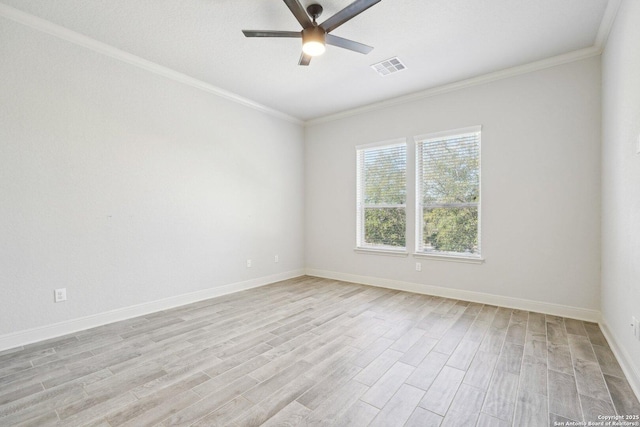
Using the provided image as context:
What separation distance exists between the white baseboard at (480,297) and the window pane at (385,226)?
0.63 m

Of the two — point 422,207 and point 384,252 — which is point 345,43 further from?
point 384,252

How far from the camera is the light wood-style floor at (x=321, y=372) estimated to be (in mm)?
1751

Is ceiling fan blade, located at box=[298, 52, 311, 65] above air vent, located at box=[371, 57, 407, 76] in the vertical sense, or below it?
below

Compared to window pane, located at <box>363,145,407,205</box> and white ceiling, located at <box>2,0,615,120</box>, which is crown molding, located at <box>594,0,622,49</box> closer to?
white ceiling, located at <box>2,0,615,120</box>

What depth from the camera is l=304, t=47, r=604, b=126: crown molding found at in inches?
129

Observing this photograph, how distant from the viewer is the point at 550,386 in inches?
79.9

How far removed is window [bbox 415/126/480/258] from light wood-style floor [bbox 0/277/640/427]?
109 cm

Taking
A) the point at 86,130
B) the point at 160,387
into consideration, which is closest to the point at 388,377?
the point at 160,387

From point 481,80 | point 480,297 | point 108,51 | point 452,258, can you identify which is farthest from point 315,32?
point 480,297

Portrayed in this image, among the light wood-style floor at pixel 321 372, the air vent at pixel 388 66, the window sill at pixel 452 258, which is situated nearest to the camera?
the light wood-style floor at pixel 321 372

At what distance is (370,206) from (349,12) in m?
3.14

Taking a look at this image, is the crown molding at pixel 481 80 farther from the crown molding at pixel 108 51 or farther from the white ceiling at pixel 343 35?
the crown molding at pixel 108 51

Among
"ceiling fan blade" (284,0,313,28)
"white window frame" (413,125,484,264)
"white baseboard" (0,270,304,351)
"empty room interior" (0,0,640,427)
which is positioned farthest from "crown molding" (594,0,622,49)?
"white baseboard" (0,270,304,351)

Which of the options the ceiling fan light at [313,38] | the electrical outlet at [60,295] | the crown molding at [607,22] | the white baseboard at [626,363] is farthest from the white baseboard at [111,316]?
the crown molding at [607,22]
